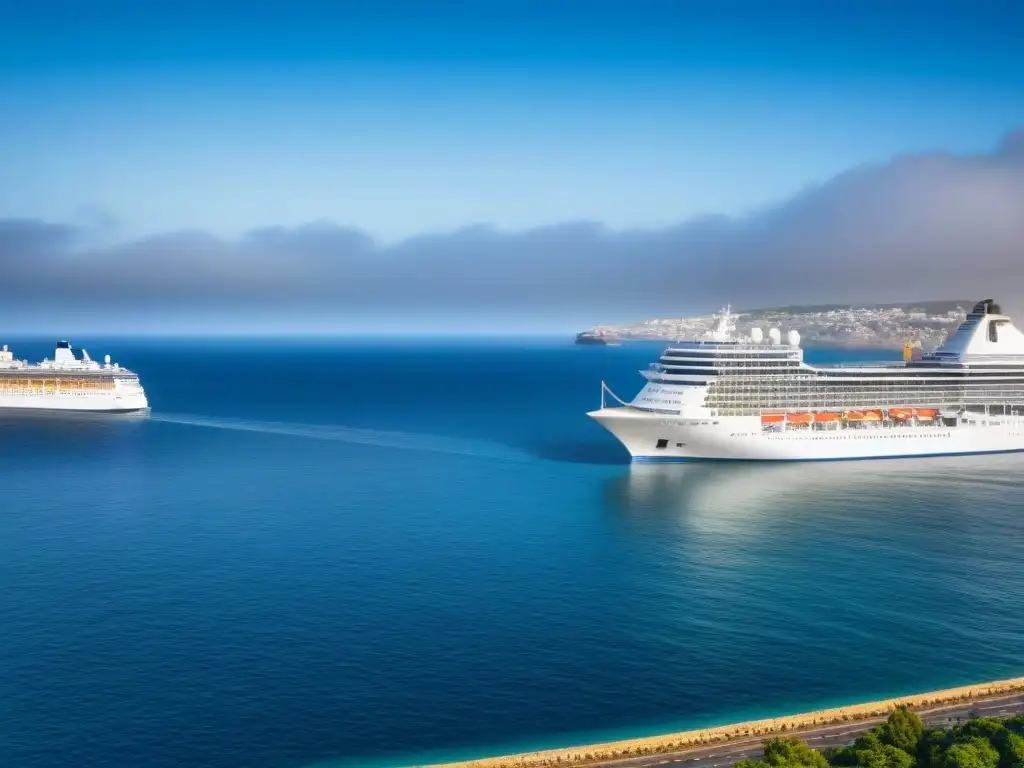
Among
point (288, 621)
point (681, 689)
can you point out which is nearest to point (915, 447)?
point (681, 689)

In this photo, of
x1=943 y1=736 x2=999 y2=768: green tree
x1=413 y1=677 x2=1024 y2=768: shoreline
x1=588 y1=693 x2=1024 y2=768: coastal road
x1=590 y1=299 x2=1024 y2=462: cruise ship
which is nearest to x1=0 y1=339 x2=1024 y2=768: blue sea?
x1=413 y1=677 x2=1024 y2=768: shoreline

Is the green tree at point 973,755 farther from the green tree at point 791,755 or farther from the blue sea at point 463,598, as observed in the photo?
the blue sea at point 463,598

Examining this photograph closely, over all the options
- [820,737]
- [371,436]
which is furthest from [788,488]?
[371,436]

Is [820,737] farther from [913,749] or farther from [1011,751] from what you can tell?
[1011,751]

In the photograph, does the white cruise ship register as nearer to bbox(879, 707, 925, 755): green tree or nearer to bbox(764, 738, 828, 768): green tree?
bbox(764, 738, 828, 768): green tree

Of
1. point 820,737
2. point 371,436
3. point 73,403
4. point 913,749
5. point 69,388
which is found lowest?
point 820,737

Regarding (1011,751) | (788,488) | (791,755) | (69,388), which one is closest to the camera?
(791,755)
